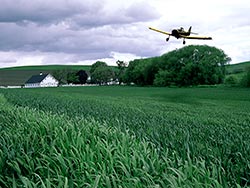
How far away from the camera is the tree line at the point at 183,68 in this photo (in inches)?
3617

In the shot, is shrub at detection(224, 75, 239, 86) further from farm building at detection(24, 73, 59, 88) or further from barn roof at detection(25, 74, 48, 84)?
barn roof at detection(25, 74, 48, 84)

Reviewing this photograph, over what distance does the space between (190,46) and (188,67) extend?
13.8m

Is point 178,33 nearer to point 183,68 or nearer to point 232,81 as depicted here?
point 232,81

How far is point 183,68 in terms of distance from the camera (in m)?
94.8

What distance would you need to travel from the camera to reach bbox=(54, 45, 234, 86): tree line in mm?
91875

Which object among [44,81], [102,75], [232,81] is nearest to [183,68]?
[232,81]

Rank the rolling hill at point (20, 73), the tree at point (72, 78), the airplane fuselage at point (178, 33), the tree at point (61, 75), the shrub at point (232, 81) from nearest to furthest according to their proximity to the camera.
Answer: the airplane fuselage at point (178, 33), the shrub at point (232, 81), the tree at point (72, 78), the tree at point (61, 75), the rolling hill at point (20, 73)

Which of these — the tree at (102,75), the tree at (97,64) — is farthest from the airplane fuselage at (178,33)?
the tree at (97,64)

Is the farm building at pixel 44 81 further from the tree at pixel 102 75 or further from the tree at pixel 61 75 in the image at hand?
the tree at pixel 102 75

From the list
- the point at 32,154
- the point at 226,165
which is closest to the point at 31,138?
the point at 32,154

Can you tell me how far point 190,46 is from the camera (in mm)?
105125

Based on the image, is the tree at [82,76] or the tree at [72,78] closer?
the tree at [72,78]

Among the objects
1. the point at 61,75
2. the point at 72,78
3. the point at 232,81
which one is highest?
the point at 61,75

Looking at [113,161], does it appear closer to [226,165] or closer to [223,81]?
[226,165]
